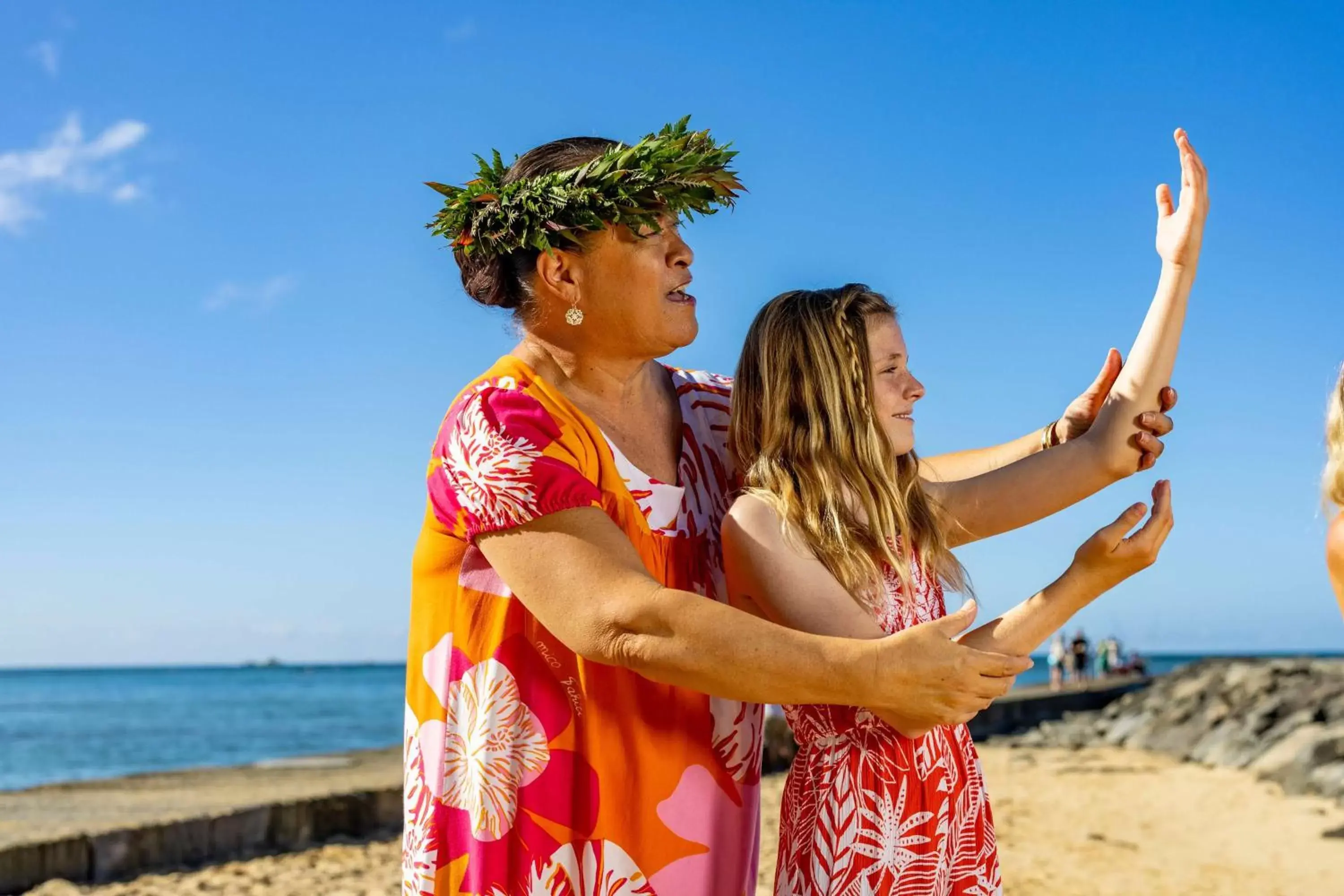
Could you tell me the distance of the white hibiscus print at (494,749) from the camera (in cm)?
239

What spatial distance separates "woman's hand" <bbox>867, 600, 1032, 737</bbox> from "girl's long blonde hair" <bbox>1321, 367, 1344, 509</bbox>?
4.52 feet

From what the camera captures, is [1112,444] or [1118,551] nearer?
[1118,551]

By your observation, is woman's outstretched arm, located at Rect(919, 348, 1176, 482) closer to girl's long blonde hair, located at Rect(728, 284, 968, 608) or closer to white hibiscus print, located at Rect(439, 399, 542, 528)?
girl's long blonde hair, located at Rect(728, 284, 968, 608)

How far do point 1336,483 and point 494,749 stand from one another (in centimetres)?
202

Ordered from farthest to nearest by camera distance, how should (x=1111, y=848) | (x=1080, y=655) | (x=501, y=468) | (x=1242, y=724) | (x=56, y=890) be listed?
1. (x=1080, y=655)
2. (x=1242, y=724)
3. (x=1111, y=848)
4. (x=56, y=890)
5. (x=501, y=468)

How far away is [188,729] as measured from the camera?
138 ft

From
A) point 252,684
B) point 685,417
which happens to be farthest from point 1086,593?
point 252,684

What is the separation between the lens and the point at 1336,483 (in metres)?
3.03

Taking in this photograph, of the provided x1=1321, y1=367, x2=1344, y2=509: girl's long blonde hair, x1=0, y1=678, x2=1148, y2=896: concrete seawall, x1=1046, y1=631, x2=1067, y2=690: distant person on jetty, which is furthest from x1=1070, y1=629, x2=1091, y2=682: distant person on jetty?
x1=1321, y1=367, x2=1344, y2=509: girl's long blonde hair

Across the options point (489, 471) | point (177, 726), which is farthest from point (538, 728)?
point (177, 726)

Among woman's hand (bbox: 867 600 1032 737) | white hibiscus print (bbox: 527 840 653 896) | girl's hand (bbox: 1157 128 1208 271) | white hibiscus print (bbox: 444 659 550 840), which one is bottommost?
white hibiscus print (bbox: 527 840 653 896)

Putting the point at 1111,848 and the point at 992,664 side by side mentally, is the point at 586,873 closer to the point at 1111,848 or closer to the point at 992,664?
the point at 992,664

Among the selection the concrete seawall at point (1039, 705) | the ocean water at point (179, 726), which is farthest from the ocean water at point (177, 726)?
the concrete seawall at point (1039, 705)

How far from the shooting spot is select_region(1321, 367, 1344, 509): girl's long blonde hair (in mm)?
3021
